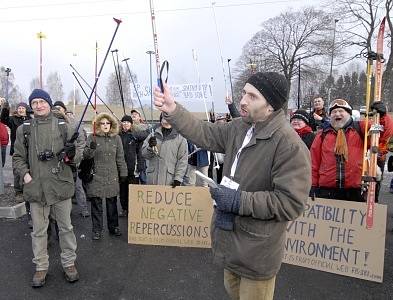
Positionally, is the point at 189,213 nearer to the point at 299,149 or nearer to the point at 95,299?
the point at 95,299

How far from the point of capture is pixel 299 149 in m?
2.10

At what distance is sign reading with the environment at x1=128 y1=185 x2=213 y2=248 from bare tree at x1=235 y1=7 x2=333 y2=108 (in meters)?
36.2

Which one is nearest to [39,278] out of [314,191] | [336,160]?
[314,191]

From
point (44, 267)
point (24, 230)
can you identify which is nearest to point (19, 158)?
point (44, 267)

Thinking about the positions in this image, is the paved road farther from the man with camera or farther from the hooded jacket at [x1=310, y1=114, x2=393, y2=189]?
the hooded jacket at [x1=310, y1=114, x2=393, y2=189]

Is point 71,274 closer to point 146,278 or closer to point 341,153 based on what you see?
point 146,278

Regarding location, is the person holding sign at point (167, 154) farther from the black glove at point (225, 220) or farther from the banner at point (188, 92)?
the banner at point (188, 92)

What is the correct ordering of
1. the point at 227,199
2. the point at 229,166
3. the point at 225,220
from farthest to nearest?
the point at 229,166 < the point at 225,220 < the point at 227,199

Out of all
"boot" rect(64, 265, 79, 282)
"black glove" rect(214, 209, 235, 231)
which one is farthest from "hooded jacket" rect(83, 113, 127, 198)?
"black glove" rect(214, 209, 235, 231)

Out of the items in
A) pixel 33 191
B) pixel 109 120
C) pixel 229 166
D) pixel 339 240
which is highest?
pixel 109 120

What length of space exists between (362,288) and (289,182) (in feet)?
8.90

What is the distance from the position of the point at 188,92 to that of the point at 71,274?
585 cm

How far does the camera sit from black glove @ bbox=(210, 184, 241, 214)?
211cm

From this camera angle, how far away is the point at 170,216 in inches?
202
